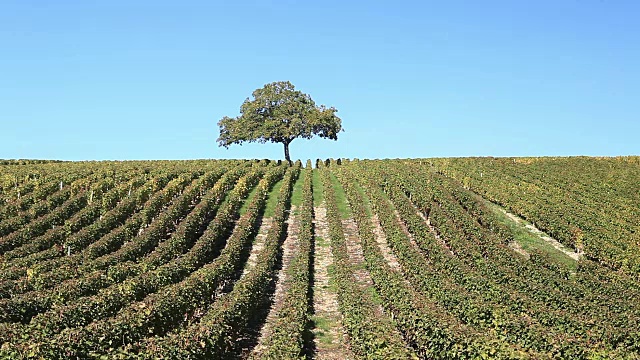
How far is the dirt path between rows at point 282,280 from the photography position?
20250 mm

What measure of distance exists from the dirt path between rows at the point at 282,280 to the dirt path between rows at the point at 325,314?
4.15 feet

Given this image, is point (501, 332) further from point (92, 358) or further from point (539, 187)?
point (539, 187)

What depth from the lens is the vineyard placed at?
58.7 feet

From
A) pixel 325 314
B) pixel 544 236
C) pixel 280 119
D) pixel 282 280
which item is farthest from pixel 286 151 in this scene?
pixel 325 314

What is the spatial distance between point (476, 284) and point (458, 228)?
33.7 ft

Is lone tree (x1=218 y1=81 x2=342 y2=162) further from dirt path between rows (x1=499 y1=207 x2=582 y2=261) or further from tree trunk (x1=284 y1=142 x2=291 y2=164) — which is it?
dirt path between rows (x1=499 y1=207 x2=582 y2=261)

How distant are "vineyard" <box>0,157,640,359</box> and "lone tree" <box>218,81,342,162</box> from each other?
26.0m

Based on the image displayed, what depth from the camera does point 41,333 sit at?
55.0 ft

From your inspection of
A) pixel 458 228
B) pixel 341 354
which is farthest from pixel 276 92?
pixel 341 354

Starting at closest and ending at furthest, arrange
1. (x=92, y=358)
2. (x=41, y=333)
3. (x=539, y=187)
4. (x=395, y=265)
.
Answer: (x=92, y=358) → (x=41, y=333) → (x=395, y=265) → (x=539, y=187)

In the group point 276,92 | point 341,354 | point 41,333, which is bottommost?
point 341,354

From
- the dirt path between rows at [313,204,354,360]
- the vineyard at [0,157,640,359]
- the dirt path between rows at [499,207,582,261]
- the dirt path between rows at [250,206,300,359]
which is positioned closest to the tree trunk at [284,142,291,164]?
the vineyard at [0,157,640,359]

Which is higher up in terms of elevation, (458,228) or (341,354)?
(458,228)

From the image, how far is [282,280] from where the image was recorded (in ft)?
90.6
